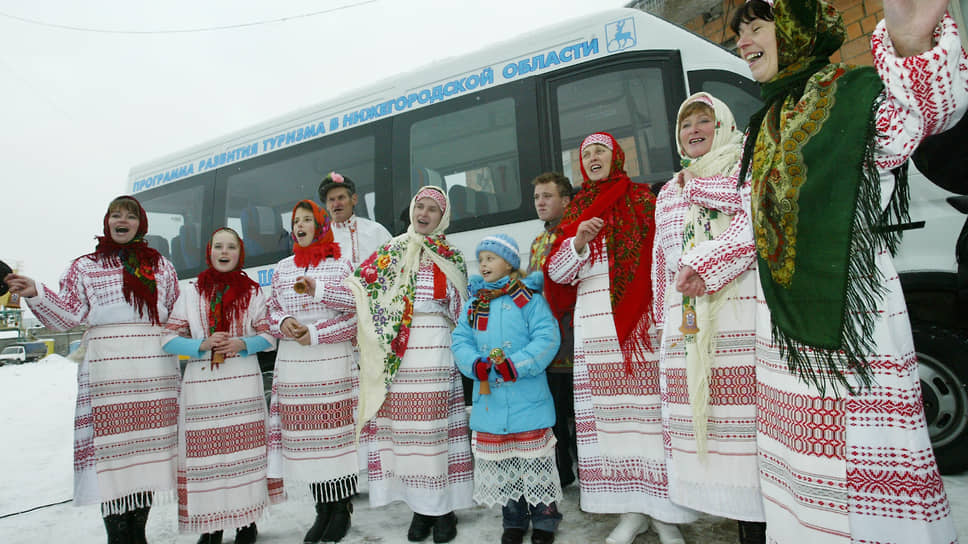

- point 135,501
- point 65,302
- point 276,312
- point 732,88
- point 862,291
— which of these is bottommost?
point 135,501

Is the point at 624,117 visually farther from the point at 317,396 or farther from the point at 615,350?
the point at 317,396

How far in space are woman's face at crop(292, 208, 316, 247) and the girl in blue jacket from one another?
1123mm

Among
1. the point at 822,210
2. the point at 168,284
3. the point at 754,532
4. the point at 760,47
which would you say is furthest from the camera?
the point at 168,284

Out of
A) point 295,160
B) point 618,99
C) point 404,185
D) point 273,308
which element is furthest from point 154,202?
point 618,99

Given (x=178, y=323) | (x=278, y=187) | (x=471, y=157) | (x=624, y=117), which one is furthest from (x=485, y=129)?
(x=178, y=323)

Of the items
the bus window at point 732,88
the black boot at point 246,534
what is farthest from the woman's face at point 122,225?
the bus window at point 732,88

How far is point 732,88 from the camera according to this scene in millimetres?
A: 3656

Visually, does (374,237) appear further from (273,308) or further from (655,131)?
(655,131)

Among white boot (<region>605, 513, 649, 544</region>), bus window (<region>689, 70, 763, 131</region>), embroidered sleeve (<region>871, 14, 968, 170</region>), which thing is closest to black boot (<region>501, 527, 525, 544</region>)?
white boot (<region>605, 513, 649, 544</region>)

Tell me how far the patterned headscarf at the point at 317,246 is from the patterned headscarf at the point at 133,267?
812mm

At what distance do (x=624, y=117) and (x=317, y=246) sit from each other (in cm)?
232

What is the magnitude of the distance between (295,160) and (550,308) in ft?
12.3

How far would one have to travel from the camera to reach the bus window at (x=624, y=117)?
144 inches

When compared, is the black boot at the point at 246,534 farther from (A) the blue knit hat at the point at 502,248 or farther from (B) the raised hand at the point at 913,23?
(B) the raised hand at the point at 913,23
